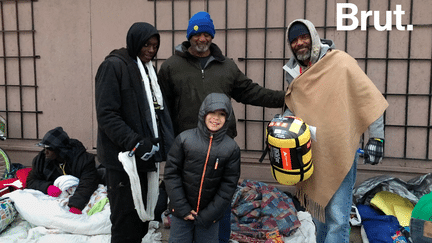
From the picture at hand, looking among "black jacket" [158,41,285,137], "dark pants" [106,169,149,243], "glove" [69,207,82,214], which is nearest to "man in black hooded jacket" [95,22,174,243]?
"dark pants" [106,169,149,243]

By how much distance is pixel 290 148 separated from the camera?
2.46 m

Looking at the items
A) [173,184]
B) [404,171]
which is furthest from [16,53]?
[404,171]

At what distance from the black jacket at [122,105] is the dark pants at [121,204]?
0.10 metres

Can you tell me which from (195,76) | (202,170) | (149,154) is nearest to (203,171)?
(202,170)

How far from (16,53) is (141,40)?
3.19 meters

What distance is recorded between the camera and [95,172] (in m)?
4.09

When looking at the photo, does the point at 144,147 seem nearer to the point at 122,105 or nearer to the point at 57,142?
the point at 122,105

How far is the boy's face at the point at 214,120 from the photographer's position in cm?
264

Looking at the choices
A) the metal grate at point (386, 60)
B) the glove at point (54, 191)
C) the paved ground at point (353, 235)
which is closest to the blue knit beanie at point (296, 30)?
the metal grate at point (386, 60)

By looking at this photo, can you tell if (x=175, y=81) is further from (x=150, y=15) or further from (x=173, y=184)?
(x=150, y=15)

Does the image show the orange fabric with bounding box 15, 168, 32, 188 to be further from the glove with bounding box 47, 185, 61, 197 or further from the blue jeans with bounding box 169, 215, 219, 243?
the blue jeans with bounding box 169, 215, 219, 243

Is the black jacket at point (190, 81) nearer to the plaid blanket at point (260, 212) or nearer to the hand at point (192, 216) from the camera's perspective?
the hand at point (192, 216)

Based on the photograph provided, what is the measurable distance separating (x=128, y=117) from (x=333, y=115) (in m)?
1.53

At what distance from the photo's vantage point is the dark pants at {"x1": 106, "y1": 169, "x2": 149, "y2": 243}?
2.83m
